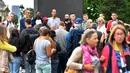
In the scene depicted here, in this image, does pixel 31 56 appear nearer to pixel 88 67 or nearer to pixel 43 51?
pixel 43 51

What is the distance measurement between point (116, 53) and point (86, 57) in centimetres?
46

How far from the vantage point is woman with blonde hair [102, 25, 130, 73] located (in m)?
6.40

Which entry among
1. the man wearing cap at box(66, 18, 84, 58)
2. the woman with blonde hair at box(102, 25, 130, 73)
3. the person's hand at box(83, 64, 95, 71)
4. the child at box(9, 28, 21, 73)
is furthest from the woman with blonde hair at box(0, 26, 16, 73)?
the child at box(9, 28, 21, 73)

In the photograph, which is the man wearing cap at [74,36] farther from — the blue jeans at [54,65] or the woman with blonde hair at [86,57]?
the woman with blonde hair at [86,57]

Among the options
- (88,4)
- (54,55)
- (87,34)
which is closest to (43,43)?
(54,55)

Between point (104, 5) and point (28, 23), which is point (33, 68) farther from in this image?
point (104, 5)

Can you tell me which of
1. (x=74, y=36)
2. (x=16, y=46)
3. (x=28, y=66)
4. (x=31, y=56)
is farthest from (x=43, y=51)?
(x=16, y=46)

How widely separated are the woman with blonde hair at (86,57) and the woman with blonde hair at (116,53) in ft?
0.55

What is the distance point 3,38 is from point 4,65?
615 millimetres

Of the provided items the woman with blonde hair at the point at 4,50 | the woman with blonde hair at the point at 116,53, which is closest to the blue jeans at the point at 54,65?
the woman with blonde hair at the point at 4,50

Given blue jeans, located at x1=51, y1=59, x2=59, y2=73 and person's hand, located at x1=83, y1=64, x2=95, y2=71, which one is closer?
person's hand, located at x1=83, y1=64, x2=95, y2=71

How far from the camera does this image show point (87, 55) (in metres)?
6.45

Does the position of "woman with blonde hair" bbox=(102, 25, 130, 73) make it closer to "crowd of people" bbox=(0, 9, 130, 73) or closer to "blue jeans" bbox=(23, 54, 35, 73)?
"crowd of people" bbox=(0, 9, 130, 73)

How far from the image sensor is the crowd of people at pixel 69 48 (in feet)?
21.2
